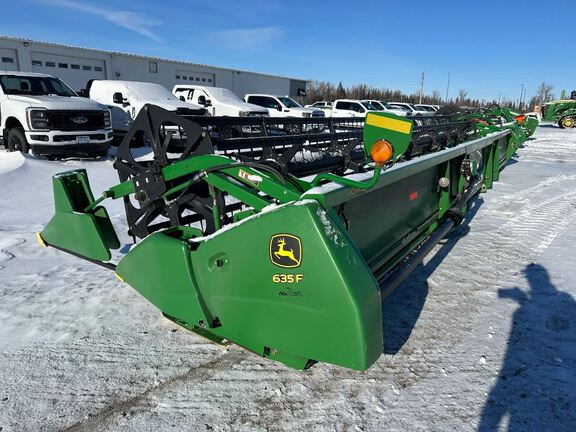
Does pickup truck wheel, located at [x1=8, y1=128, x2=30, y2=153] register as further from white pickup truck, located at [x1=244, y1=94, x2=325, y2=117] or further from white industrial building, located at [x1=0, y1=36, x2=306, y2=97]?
white industrial building, located at [x1=0, y1=36, x2=306, y2=97]

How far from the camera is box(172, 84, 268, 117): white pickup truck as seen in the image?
13.0 meters

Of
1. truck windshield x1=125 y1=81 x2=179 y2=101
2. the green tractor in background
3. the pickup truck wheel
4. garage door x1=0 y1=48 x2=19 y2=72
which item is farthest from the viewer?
the green tractor in background

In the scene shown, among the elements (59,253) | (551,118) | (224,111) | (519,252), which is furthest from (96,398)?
(551,118)

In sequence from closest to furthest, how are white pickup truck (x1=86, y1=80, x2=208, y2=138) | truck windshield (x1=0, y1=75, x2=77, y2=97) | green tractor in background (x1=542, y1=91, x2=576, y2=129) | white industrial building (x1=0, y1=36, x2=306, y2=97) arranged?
1. truck windshield (x1=0, y1=75, x2=77, y2=97)
2. white pickup truck (x1=86, y1=80, x2=208, y2=138)
3. white industrial building (x1=0, y1=36, x2=306, y2=97)
4. green tractor in background (x1=542, y1=91, x2=576, y2=129)

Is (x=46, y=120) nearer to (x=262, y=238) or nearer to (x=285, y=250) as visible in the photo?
(x=262, y=238)

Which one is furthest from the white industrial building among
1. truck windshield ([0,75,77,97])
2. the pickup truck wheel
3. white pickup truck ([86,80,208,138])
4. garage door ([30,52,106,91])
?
the pickup truck wheel

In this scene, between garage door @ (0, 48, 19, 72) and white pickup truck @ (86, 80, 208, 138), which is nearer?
white pickup truck @ (86, 80, 208, 138)

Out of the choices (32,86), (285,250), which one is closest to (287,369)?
(285,250)

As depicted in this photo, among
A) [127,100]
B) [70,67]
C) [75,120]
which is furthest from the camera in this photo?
[70,67]

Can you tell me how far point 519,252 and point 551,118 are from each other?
85.1 feet

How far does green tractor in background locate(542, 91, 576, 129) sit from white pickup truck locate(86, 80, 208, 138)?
912 inches

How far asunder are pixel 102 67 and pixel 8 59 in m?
5.48

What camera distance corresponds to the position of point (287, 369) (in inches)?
97.7

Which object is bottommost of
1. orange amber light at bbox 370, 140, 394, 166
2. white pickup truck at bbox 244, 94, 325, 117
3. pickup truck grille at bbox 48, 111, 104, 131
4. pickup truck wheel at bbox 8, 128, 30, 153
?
pickup truck wheel at bbox 8, 128, 30, 153
